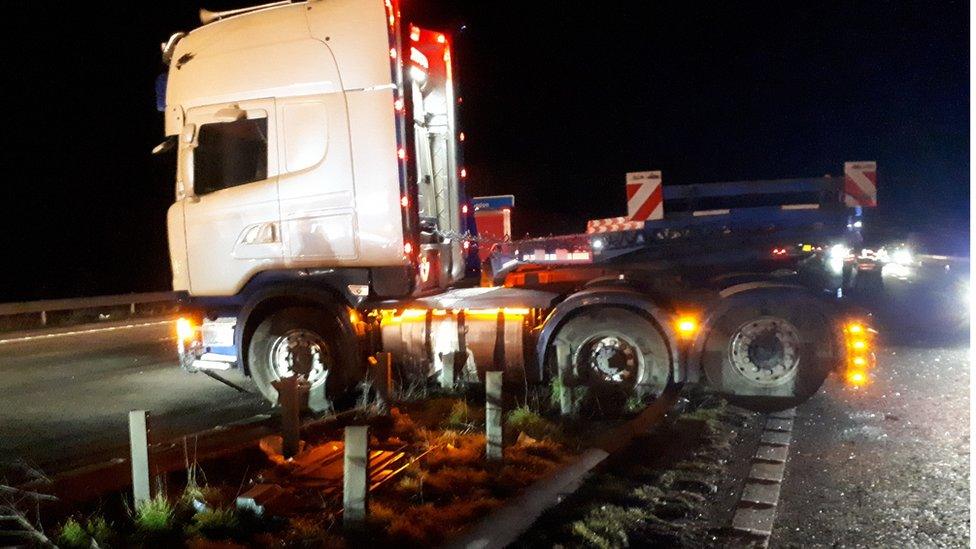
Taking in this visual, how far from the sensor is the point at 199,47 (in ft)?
26.6

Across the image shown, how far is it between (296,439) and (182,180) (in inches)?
126

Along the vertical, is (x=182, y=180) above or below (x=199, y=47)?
below

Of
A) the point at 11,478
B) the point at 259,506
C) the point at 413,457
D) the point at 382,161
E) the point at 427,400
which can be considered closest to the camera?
the point at 259,506

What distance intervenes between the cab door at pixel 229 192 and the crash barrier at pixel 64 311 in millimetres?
12200

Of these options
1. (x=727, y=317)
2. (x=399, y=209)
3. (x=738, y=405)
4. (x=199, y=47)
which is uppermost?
(x=199, y=47)

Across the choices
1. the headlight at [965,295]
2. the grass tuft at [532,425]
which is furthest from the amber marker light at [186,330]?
the headlight at [965,295]

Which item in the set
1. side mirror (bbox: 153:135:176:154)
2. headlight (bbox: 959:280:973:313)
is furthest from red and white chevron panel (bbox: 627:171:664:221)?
headlight (bbox: 959:280:973:313)

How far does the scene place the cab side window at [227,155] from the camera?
7.93 meters

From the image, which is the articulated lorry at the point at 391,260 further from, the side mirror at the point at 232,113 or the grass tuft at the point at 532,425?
the grass tuft at the point at 532,425

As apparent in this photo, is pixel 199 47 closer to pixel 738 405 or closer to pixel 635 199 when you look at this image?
pixel 635 199

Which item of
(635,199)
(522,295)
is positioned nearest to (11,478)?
(522,295)

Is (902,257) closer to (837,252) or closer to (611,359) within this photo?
(837,252)

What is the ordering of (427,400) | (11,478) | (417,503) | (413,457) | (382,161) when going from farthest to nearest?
(427,400) < (382,161) < (11,478) < (413,457) < (417,503)

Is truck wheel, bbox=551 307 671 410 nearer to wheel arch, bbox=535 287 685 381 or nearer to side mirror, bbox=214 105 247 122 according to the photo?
wheel arch, bbox=535 287 685 381
